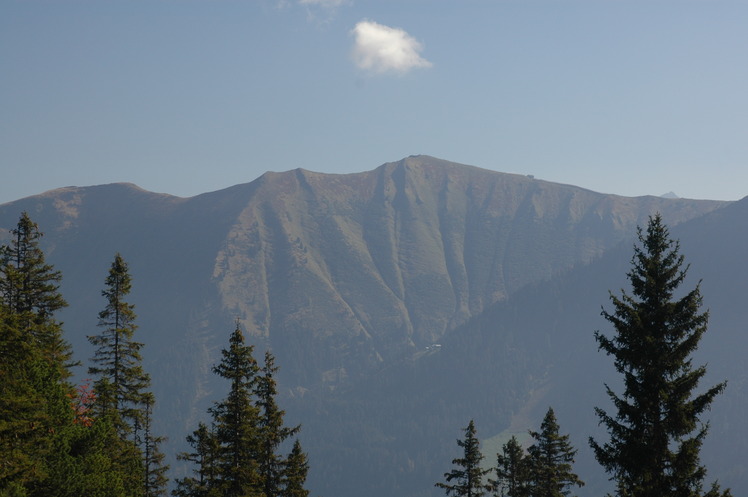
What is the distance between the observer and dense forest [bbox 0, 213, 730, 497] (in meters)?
21.5

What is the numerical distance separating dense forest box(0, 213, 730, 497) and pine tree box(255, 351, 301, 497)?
67mm

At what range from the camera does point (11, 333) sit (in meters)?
24.6

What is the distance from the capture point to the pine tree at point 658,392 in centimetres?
2119

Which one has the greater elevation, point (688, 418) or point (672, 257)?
point (672, 257)

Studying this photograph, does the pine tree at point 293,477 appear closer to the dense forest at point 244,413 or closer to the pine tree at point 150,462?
the dense forest at point 244,413

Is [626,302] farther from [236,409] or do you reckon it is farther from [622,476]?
[236,409]

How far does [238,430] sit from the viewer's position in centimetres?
3381

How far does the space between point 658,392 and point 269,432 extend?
2008 cm

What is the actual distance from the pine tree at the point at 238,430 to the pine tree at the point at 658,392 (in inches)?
682

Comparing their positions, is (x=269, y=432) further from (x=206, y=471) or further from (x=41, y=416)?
(x=41, y=416)

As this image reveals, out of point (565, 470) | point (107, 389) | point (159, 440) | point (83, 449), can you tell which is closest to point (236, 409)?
point (83, 449)

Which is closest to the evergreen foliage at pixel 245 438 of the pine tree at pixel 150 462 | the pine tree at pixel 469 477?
the pine tree at pixel 150 462

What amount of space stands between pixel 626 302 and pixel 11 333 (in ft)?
66.4

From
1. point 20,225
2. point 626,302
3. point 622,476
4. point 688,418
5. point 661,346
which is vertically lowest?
point 622,476
